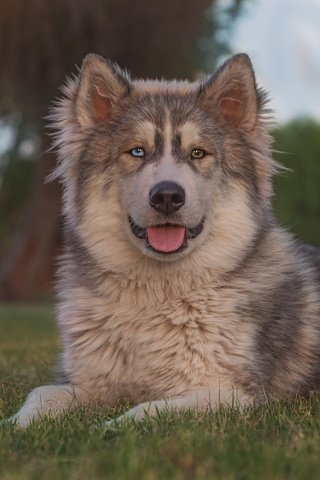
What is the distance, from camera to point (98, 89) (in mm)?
5602

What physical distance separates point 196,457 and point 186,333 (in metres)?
1.76

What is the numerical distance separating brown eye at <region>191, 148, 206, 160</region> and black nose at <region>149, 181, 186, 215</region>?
0.40 metres

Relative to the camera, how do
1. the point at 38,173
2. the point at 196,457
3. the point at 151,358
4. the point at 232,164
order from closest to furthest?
the point at 196,457
the point at 151,358
the point at 232,164
the point at 38,173

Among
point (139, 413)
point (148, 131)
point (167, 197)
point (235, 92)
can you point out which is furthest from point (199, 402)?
point (235, 92)

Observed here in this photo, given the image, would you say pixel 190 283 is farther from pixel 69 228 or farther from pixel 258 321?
pixel 69 228

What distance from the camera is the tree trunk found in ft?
86.3

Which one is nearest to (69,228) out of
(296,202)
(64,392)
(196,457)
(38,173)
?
(64,392)

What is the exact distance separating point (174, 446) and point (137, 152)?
231 cm

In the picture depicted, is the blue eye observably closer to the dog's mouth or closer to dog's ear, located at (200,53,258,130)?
the dog's mouth

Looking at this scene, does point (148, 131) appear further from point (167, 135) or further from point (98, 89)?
point (98, 89)

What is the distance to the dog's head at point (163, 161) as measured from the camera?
5.11 meters

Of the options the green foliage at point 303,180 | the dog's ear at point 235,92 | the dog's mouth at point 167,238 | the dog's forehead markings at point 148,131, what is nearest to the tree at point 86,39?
the green foliage at point 303,180

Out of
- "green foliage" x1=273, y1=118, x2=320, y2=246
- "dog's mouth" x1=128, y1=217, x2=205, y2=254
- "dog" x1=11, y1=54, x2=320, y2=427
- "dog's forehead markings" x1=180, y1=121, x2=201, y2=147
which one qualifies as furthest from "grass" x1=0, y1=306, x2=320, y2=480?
"green foliage" x1=273, y1=118, x2=320, y2=246

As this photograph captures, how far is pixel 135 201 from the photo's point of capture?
16.8 feet
